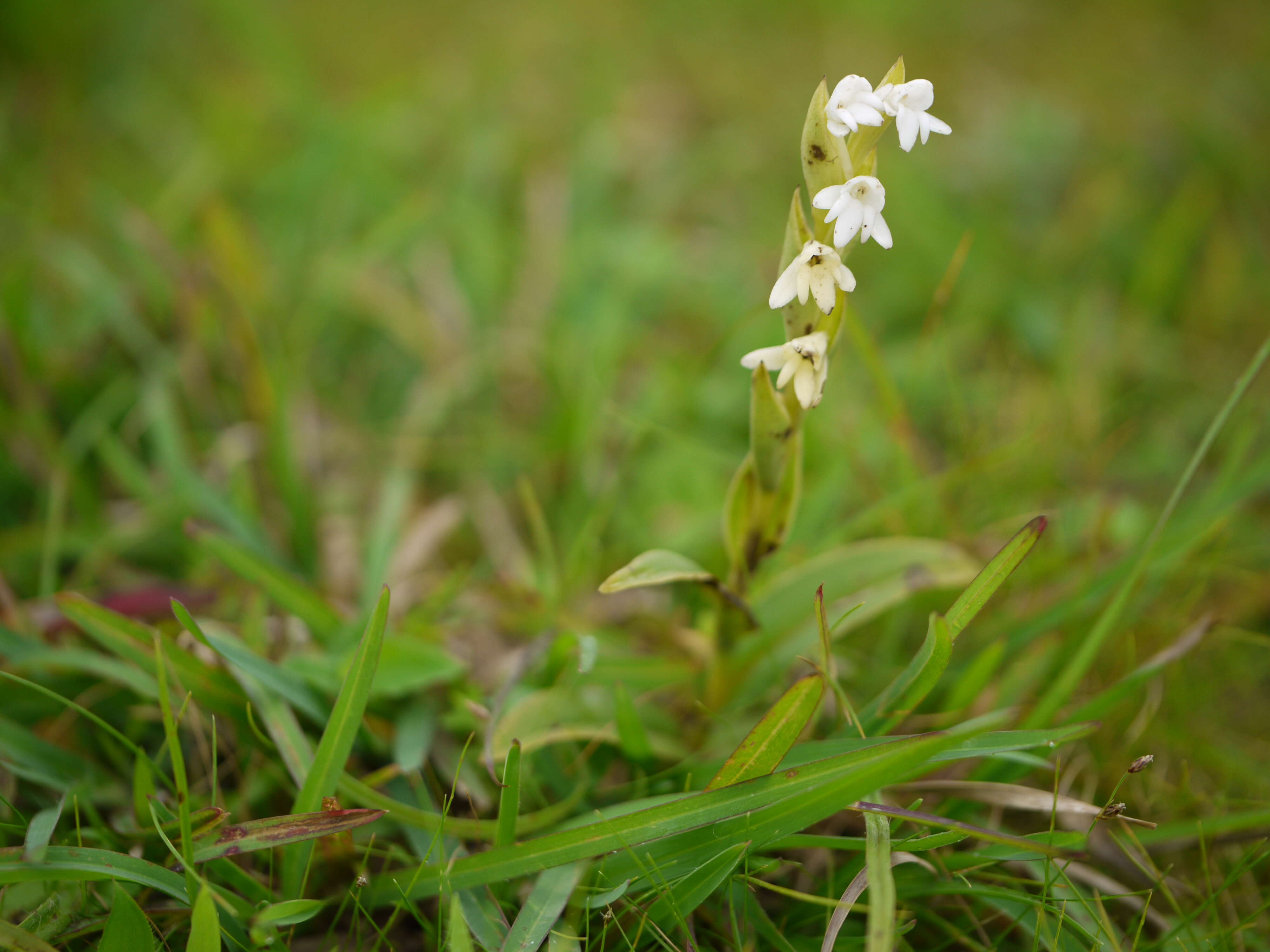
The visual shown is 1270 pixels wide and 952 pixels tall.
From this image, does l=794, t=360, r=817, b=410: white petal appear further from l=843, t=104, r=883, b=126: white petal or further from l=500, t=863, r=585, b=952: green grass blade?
l=500, t=863, r=585, b=952: green grass blade

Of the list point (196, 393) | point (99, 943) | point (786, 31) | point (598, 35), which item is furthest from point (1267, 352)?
point (598, 35)

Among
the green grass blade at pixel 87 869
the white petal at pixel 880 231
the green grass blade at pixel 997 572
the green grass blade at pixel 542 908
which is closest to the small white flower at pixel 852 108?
the white petal at pixel 880 231

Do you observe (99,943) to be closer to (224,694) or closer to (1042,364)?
(224,694)

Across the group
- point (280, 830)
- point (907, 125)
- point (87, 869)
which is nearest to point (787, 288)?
point (907, 125)

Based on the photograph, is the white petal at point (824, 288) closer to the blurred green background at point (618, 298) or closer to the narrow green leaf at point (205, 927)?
the blurred green background at point (618, 298)

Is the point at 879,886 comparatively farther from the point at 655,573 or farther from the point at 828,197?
the point at 828,197

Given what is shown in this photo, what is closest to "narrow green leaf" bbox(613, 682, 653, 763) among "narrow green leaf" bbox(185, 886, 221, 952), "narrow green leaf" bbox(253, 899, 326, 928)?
"narrow green leaf" bbox(253, 899, 326, 928)

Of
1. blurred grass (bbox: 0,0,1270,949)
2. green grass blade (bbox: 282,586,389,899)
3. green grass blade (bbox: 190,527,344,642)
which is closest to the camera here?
green grass blade (bbox: 282,586,389,899)
